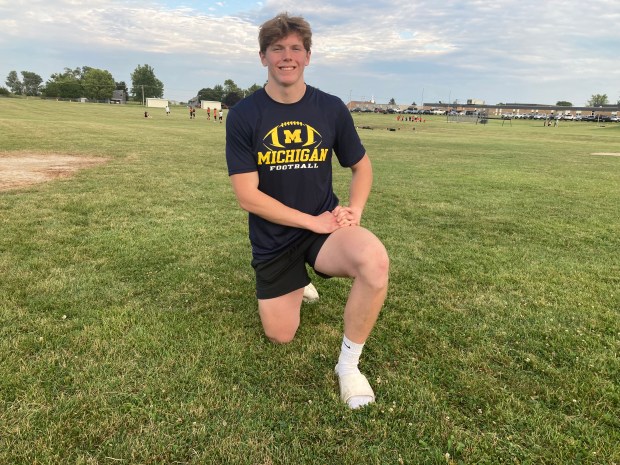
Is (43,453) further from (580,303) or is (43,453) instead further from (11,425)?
(580,303)

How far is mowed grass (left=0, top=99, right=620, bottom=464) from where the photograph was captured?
254 centimetres

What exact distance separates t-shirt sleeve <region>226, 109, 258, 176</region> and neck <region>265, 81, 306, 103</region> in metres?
0.32

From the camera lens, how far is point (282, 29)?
3.11 meters

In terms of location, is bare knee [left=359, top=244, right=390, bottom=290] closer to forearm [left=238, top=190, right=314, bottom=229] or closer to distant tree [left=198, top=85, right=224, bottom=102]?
forearm [left=238, top=190, right=314, bottom=229]

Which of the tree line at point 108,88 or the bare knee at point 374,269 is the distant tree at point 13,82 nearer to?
the tree line at point 108,88

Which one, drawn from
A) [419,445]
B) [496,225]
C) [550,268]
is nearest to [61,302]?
[419,445]

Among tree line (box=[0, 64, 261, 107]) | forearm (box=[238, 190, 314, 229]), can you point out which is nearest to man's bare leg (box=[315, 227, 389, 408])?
forearm (box=[238, 190, 314, 229])

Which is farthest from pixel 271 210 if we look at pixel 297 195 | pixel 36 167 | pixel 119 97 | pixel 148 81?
pixel 148 81

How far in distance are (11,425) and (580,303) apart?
4.96m

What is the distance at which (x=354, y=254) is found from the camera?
295 cm

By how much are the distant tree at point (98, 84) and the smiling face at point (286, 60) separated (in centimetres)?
14444

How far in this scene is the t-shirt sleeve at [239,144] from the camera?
10.7 ft

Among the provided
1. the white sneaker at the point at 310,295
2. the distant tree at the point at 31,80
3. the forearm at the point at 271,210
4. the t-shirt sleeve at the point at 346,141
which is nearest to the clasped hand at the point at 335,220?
the forearm at the point at 271,210

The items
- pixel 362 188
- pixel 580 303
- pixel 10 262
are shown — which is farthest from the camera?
pixel 10 262
